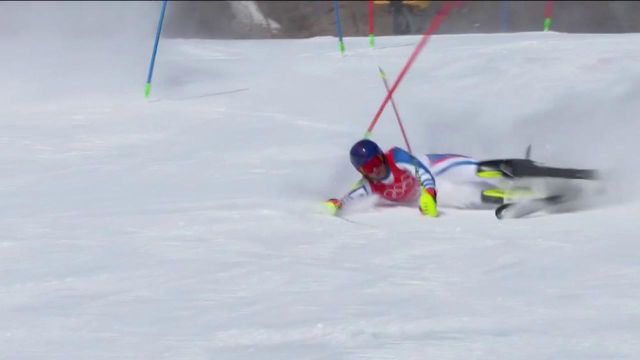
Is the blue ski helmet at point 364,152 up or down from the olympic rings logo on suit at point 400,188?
up

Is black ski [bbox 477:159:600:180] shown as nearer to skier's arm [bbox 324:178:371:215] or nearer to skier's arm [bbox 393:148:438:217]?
skier's arm [bbox 393:148:438:217]

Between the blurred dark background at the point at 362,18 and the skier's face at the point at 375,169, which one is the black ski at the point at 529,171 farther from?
the blurred dark background at the point at 362,18

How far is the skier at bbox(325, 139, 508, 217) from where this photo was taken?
7.14 metres

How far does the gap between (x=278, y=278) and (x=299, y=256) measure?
0.43 metres

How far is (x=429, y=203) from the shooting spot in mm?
6891

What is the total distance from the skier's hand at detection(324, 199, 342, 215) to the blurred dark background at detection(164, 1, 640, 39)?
10.5 metres

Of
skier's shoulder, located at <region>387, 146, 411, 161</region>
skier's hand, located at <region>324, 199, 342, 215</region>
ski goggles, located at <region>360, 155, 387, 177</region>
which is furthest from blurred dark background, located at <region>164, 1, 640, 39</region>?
skier's hand, located at <region>324, 199, 342, 215</region>

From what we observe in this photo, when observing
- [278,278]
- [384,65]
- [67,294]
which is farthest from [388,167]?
[384,65]

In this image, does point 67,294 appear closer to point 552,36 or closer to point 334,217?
point 334,217

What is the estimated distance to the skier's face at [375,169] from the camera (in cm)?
714

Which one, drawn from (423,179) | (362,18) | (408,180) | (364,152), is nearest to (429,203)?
(423,179)

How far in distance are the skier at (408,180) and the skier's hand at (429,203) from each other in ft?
0.44

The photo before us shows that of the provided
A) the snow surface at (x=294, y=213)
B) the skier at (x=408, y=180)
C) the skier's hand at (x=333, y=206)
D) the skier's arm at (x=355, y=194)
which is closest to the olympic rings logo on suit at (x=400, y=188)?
the skier at (x=408, y=180)

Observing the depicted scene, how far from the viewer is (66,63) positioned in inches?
476
